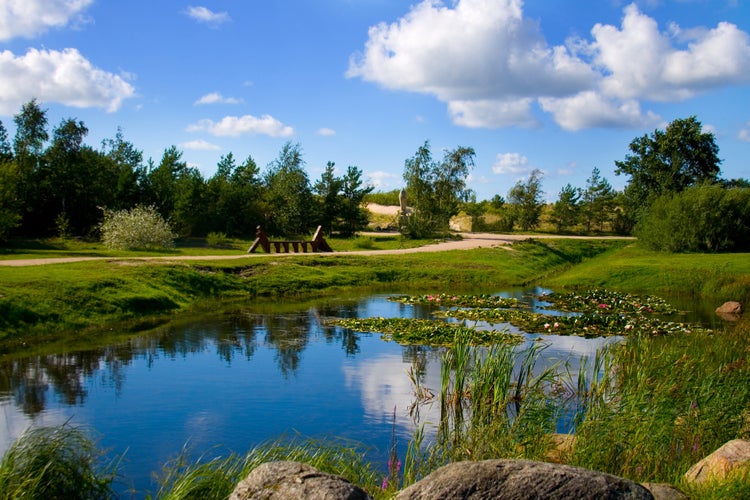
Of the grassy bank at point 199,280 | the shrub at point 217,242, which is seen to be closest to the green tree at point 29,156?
the shrub at point 217,242

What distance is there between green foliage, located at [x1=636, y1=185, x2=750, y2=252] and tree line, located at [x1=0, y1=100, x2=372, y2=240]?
22739mm

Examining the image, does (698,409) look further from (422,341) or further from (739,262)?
(739,262)

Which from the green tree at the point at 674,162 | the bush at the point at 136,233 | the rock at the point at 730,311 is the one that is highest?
the green tree at the point at 674,162

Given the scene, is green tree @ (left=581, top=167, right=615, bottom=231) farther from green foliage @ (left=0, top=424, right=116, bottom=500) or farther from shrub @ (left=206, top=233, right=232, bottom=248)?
green foliage @ (left=0, top=424, right=116, bottom=500)

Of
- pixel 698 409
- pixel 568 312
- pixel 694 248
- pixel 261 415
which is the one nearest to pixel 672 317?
pixel 568 312

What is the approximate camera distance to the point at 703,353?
44.2 feet

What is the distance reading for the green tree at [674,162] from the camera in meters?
52.9

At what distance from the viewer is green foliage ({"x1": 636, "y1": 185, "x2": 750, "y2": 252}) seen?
134ft

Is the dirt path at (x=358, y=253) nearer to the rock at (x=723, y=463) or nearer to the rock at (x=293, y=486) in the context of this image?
the rock at (x=293, y=486)

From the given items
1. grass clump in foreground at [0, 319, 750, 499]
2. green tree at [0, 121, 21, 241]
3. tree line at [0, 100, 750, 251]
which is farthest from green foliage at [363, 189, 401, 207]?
grass clump in foreground at [0, 319, 750, 499]

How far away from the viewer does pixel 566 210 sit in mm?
62156

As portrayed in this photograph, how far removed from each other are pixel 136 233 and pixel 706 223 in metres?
34.1

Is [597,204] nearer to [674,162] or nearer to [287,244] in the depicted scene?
[674,162]

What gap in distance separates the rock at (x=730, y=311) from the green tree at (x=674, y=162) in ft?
94.4
